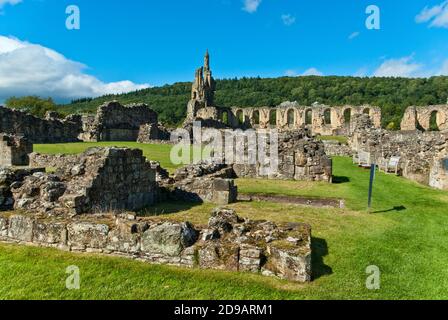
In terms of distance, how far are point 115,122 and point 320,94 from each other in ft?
283

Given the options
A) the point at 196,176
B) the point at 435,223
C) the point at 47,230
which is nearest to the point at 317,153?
the point at 196,176

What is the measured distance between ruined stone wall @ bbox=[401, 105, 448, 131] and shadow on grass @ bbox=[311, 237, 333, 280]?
50440 millimetres

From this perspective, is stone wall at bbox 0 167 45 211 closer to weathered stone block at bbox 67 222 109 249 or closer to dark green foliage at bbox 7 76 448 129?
weathered stone block at bbox 67 222 109 249

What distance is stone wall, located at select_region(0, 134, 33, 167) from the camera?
2031cm

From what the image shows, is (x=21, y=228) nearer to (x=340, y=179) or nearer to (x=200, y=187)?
(x=200, y=187)

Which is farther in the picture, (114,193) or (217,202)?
(217,202)

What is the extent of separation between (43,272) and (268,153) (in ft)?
47.8

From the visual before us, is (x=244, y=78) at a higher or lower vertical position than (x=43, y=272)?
higher

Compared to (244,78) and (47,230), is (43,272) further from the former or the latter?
(244,78)

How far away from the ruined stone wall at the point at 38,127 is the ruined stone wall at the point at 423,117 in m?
45.7

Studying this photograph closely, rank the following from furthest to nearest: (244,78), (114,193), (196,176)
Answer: (244,78) < (196,176) < (114,193)

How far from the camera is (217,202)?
1353 centimetres

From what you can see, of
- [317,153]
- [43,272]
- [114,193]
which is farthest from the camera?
[317,153]

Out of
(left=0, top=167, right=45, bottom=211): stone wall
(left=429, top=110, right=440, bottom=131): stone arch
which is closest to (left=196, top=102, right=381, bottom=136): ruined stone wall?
(left=429, top=110, right=440, bottom=131): stone arch
